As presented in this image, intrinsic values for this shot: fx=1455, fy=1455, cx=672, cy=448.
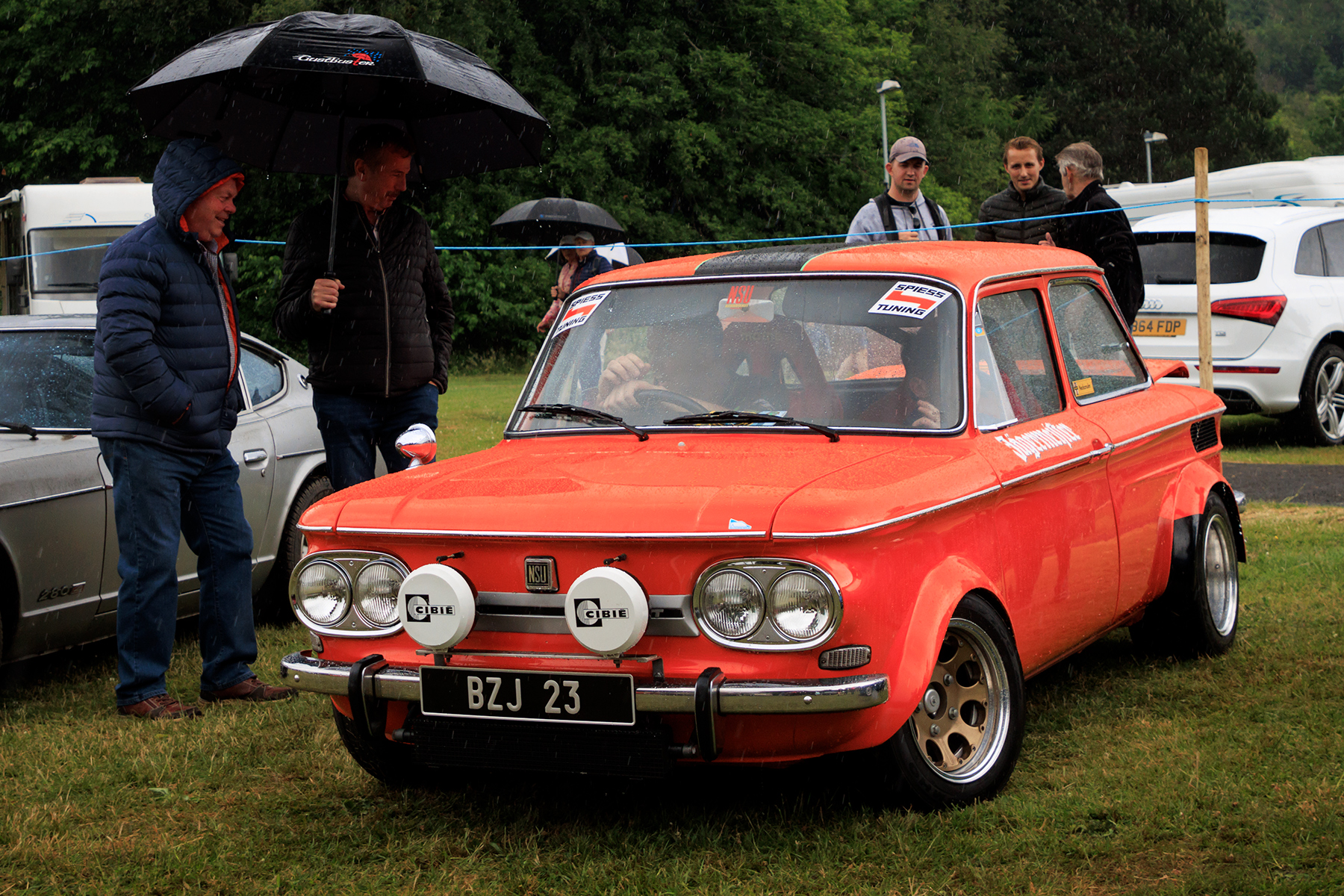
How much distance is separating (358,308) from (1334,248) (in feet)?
30.9

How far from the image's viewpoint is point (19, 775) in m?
4.73

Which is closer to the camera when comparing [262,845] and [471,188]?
[262,845]

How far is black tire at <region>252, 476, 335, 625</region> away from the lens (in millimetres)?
6844

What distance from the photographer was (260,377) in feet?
23.0

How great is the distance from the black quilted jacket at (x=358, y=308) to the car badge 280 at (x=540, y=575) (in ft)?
7.77

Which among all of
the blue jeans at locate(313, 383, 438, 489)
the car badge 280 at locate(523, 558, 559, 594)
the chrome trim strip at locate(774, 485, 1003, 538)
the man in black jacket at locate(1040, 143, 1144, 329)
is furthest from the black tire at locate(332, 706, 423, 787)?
the man in black jacket at locate(1040, 143, 1144, 329)

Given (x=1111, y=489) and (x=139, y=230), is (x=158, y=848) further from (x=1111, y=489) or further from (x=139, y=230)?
(x=1111, y=489)

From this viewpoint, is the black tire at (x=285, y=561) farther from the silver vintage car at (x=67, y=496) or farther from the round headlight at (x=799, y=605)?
the round headlight at (x=799, y=605)

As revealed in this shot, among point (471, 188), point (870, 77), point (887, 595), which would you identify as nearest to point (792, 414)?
point (887, 595)

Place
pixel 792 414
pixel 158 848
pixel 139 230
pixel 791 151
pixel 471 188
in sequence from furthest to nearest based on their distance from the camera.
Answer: pixel 791 151 < pixel 471 188 < pixel 139 230 < pixel 792 414 < pixel 158 848

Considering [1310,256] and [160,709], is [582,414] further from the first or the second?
[1310,256]

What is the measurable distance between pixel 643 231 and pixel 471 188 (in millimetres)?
4582

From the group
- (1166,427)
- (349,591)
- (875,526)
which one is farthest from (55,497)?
(1166,427)

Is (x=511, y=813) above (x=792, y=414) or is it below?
below
